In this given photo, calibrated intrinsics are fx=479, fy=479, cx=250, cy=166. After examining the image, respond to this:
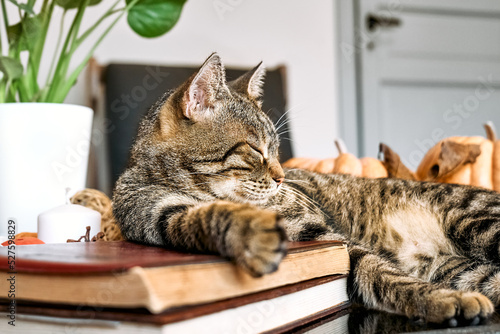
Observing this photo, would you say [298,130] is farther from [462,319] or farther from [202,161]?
[462,319]

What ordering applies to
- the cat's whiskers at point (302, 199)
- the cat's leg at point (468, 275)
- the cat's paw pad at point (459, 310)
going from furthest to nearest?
the cat's whiskers at point (302, 199) → the cat's leg at point (468, 275) → the cat's paw pad at point (459, 310)

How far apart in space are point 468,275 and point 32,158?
900mm

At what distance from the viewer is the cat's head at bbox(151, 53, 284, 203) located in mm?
829

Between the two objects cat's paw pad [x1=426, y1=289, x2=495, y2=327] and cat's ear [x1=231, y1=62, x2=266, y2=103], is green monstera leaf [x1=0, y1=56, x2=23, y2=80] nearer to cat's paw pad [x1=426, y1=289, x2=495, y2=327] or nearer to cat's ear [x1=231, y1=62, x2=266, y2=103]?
cat's ear [x1=231, y1=62, x2=266, y2=103]

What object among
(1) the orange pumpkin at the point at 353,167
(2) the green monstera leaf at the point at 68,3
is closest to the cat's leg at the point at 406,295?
(1) the orange pumpkin at the point at 353,167

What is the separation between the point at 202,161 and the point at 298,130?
1660mm

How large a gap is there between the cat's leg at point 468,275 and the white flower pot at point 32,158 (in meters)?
0.81

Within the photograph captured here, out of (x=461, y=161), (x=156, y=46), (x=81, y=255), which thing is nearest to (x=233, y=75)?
(x=156, y=46)

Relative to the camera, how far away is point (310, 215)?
90 centimetres

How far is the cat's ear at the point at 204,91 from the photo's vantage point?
840 mm

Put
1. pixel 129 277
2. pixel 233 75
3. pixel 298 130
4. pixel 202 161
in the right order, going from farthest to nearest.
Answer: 1. pixel 298 130
2. pixel 233 75
3. pixel 202 161
4. pixel 129 277

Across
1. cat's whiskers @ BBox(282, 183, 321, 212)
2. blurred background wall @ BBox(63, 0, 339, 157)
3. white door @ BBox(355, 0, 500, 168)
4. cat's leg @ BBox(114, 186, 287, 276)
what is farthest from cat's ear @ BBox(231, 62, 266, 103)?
white door @ BBox(355, 0, 500, 168)

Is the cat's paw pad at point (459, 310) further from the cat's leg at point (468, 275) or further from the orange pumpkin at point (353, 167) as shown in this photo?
the orange pumpkin at point (353, 167)

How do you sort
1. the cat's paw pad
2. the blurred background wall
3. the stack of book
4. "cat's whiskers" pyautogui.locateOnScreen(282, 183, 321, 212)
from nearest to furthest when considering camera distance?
the stack of book
the cat's paw pad
"cat's whiskers" pyautogui.locateOnScreen(282, 183, 321, 212)
the blurred background wall
